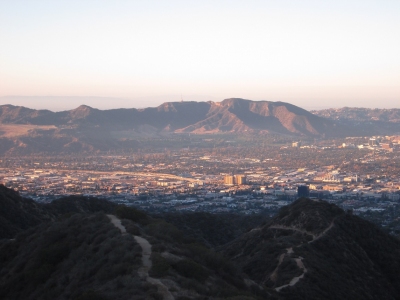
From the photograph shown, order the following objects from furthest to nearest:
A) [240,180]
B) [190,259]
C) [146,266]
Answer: [240,180] → [190,259] → [146,266]

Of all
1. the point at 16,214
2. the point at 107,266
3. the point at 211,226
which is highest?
the point at 107,266

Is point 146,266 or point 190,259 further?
point 190,259

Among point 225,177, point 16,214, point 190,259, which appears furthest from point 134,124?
point 190,259

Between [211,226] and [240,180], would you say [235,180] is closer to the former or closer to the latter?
[240,180]

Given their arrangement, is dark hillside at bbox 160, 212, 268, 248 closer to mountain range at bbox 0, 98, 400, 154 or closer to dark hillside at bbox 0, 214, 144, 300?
dark hillside at bbox 0, 214, 144, 300

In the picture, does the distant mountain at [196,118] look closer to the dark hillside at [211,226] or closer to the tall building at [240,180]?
the tall building at [240,180]

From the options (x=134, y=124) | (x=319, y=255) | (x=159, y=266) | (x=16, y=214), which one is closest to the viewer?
(x=159, y=266)

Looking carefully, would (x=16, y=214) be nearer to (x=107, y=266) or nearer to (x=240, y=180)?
(x=107, y=266)

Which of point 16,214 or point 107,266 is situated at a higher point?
point 107,266
